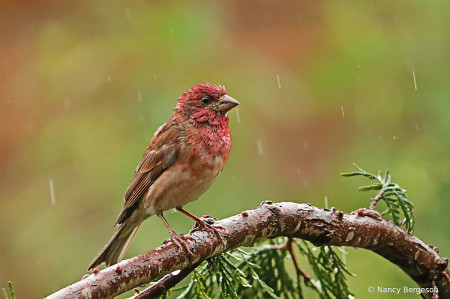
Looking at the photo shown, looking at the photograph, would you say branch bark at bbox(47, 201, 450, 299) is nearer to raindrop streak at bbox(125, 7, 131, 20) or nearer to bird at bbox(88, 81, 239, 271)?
bird at bbox(88, 81, 239, 271)

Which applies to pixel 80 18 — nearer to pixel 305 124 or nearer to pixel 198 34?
pixel 198 34

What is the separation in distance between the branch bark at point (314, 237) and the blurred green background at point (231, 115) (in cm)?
141

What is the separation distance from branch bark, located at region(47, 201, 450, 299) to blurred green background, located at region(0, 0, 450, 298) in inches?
55.7

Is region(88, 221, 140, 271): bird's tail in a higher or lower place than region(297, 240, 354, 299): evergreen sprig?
higher

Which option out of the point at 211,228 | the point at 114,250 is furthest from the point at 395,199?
the point at 114,250

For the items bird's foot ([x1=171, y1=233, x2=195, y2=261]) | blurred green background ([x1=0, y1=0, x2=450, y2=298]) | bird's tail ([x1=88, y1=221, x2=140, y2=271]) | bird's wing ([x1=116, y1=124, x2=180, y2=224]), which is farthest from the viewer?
blurred green background ([x1=0, y1=0, x2=450, y2=298])

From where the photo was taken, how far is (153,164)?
351 cm

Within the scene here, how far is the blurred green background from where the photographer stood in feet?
14.6

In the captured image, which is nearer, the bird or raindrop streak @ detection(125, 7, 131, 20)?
the bird

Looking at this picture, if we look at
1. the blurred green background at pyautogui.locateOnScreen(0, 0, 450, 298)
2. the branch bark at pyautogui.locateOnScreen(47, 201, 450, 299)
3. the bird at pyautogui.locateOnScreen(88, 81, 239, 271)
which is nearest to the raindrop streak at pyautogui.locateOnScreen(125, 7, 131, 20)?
the blurred green background at pyautogui.locateOnScreen(0, 0, 450, 298)

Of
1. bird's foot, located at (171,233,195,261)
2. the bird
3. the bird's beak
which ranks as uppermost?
the bird's beak

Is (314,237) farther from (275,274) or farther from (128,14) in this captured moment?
(128,14)

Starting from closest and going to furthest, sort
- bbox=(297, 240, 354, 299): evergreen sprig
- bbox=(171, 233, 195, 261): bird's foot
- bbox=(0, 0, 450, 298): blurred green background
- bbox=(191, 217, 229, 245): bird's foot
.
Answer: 1. bbox=(171, 233, 195, 261): bird's foot
2. bbox=(191, 217, 229, 245): bird's foot
3. bbox=(297, 240, 354, 299): evergreen sprig
4. bbox=(0, 0, 450, 298): blurred green background

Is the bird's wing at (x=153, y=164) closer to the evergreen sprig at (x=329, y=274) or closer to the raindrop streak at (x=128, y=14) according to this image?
the evergreen sprig at (x=329, y=274)
